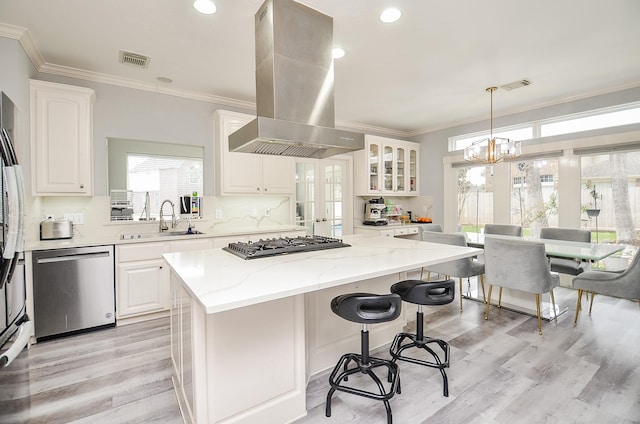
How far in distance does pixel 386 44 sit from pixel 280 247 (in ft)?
6.72

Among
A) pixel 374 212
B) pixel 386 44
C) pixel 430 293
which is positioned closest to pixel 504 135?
pixel 374 212

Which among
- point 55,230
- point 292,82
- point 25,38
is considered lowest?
point 55,230

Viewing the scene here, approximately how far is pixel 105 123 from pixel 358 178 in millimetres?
3626

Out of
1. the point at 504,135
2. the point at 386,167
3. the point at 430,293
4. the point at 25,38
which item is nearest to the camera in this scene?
the point at 430,293

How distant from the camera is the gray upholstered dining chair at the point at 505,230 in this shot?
418 cm

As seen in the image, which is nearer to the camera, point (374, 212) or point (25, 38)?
point (25, 38)

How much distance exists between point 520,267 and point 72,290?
4.10 metres

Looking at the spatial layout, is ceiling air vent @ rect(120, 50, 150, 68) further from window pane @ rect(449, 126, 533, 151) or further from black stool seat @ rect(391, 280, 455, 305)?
window pane @ rect(449, 126, 533, 151)

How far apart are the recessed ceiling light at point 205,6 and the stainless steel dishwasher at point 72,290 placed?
222 cm

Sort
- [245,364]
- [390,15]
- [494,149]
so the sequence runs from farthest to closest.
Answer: [494,149]
[390,15]
[245,364]

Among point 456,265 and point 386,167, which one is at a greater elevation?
point 386,167

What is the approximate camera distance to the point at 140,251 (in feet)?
10.0

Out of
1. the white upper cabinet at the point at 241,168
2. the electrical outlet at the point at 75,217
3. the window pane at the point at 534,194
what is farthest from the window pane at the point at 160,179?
the window pane at the point at 534,194

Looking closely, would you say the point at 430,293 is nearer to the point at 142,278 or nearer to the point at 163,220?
the point at 142,278
